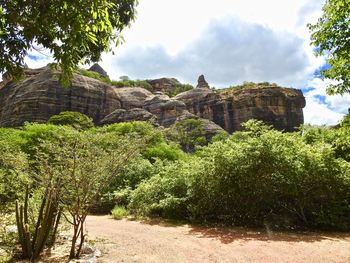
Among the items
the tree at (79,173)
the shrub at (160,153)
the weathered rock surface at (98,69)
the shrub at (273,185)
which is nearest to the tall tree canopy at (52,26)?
the tree at (79,173)

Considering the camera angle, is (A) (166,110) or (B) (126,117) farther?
(A) (166,110)

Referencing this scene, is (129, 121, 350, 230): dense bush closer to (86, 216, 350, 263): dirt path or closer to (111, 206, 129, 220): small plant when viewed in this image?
(86, 216, 350, 263): dirt path

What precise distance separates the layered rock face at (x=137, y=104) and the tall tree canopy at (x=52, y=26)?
37.0m

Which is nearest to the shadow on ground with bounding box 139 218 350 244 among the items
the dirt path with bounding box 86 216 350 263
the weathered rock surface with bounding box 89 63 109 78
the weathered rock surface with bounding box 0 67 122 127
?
the dirt path with bounding box 86 216 350 263

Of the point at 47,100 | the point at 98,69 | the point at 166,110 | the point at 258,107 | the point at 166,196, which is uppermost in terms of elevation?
the point at 98,69

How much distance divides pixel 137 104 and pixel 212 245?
44.3m

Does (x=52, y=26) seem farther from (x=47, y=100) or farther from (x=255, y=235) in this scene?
(x=47, y=100)

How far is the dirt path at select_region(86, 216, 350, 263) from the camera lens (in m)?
6.99

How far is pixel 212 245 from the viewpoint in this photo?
825 cm

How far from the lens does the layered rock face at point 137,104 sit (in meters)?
41.9

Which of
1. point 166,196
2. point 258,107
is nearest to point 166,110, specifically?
point 258,107

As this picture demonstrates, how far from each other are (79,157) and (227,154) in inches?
239

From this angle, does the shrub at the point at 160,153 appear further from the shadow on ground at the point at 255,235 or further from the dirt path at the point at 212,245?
the dirt path at the point at 212,245

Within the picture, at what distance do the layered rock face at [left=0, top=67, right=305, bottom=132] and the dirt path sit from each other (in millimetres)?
31675
